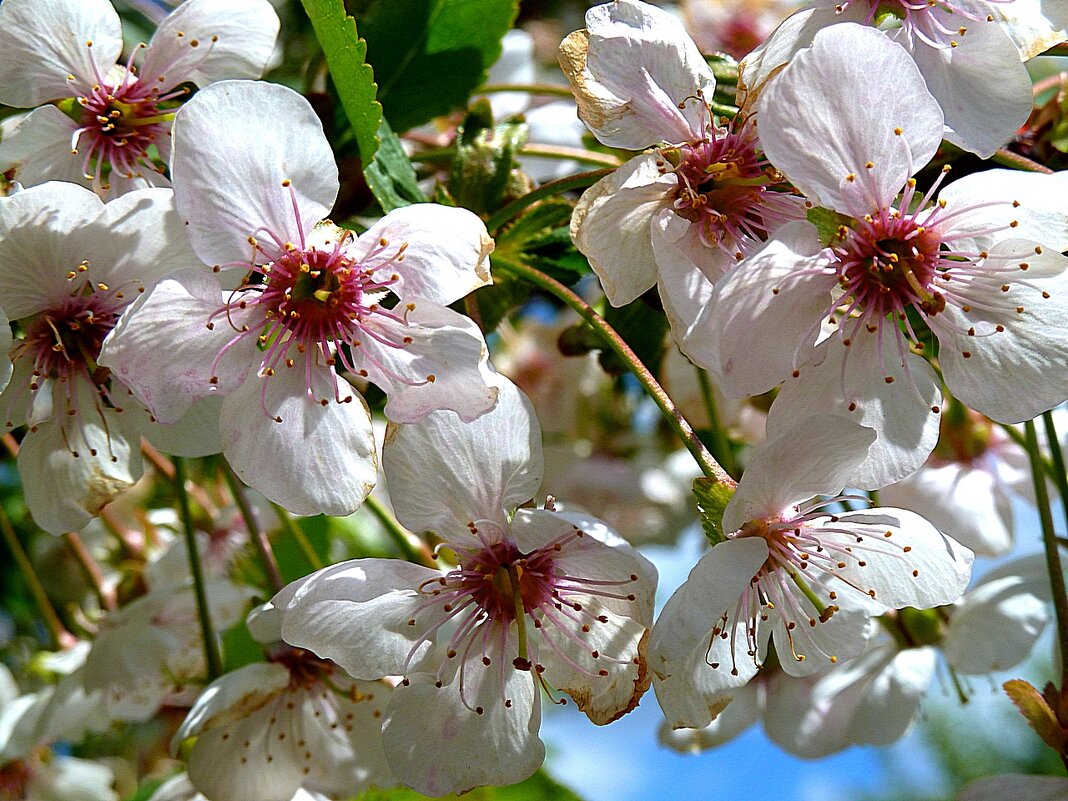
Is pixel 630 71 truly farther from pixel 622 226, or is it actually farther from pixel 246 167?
pixel 246 167

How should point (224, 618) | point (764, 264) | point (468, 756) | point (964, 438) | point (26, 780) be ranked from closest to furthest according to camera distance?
point (764, 264) < point (468, 756) < point (224, 618) < point (964, 438) < point (26, 780)

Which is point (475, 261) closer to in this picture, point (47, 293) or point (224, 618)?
point (47, 293)

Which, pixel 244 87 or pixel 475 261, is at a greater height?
pixel 244 87

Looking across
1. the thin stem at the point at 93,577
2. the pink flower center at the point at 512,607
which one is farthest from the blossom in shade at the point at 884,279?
the thin stem at the point at 93,577

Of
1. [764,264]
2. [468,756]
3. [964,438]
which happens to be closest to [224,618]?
[468,756]

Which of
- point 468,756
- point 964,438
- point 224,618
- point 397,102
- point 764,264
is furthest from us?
point 964,438

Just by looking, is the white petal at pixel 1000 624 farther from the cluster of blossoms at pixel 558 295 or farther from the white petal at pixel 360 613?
the white petal at pixel 360 613
